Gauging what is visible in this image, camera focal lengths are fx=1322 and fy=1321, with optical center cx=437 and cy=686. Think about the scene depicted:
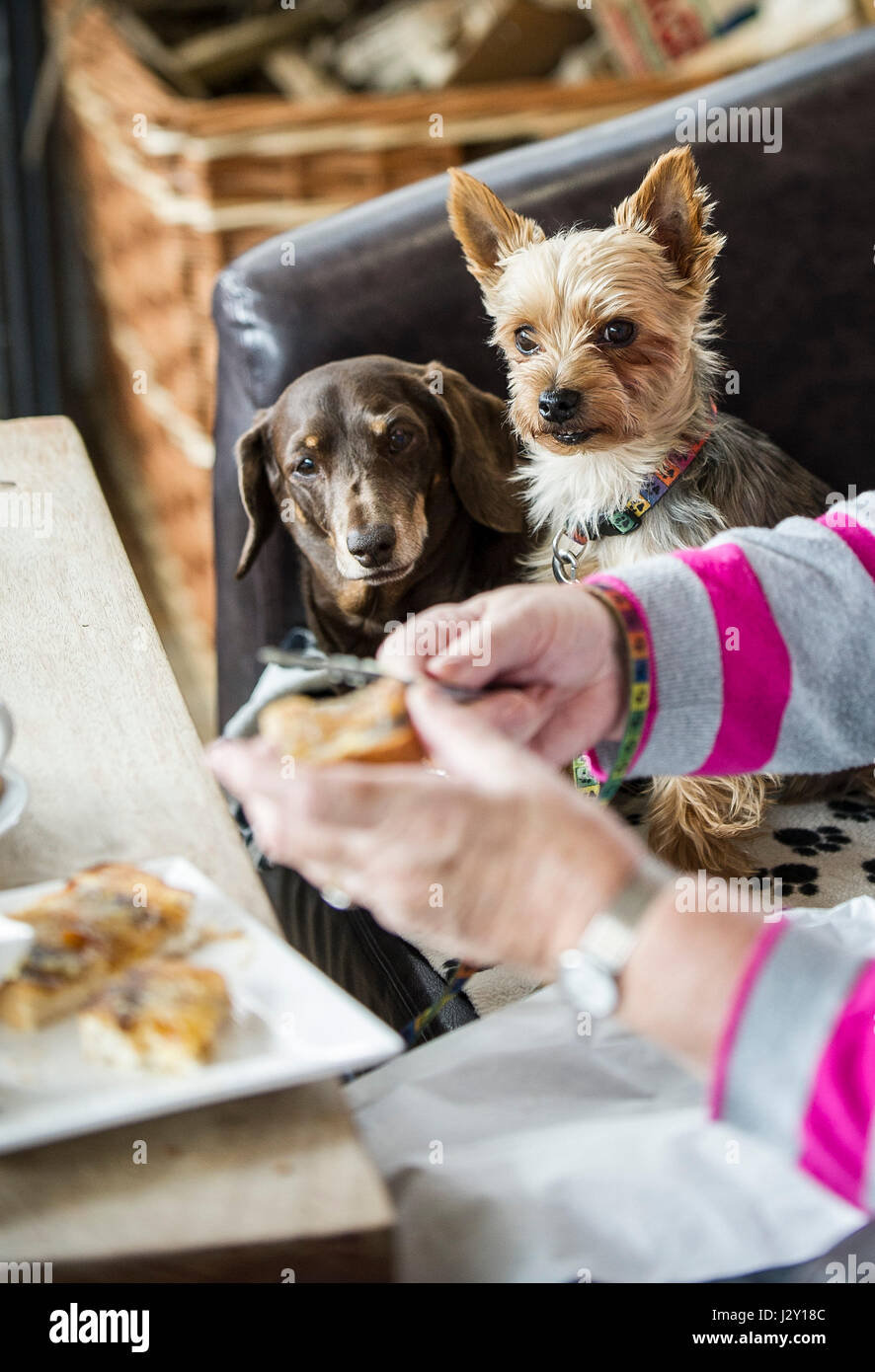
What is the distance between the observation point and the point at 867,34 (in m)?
1.57

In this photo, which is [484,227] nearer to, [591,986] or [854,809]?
[854,809]

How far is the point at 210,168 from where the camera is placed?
7.35 feet

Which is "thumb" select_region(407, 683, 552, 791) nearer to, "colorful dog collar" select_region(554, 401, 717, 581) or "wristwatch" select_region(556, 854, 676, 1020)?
"wristwatch" select_region(556, 854, 676, 1020)

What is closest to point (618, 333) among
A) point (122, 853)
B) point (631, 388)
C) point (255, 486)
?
point (631, 388)

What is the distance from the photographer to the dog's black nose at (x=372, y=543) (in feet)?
4.07

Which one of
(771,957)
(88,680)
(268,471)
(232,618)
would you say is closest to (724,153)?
(268,471)

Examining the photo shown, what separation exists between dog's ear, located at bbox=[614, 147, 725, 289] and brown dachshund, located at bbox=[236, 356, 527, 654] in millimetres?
232

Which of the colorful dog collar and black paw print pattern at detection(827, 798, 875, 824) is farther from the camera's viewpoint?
black paw print pattern at detection(827, 798, 875, 824)

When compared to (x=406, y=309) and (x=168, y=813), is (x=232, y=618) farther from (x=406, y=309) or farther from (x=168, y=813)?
(x=168, y=813)

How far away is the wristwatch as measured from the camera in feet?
2.16

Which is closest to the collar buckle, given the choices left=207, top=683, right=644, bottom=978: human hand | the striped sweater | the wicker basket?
the striped sweater

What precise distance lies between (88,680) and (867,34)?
1241 mm

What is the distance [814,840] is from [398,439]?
583 millimetres

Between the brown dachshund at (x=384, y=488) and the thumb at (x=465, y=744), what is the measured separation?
52 centimetres
